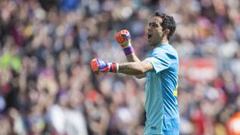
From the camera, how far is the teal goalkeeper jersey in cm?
984

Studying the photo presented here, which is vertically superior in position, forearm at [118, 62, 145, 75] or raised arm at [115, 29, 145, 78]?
raised arm at [115, 29, 145, 78]

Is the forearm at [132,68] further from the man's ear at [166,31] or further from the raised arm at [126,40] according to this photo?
the raised arm at [126,40]

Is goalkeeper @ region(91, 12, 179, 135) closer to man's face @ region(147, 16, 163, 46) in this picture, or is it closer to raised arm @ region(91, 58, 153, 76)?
man's face @ region(147, 16, 163, 46)

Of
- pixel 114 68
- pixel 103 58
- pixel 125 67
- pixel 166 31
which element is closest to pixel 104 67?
pixel 114 68

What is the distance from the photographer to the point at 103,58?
63.6 feet

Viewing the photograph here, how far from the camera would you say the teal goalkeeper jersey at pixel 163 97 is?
984 centimetres

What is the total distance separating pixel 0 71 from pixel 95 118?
10.1 ft

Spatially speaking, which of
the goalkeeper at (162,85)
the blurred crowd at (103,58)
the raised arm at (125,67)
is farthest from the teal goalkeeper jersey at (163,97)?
the blurred crowd at (103,58)

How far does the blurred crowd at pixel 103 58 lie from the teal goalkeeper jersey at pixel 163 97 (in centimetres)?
672

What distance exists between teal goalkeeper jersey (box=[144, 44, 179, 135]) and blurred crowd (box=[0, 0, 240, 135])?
22.1ft

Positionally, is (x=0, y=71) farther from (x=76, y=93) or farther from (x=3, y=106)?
(x=76, y=93)

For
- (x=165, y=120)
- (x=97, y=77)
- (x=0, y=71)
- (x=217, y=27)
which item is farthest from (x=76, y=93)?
(x=165, y=120)

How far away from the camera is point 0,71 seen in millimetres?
19641

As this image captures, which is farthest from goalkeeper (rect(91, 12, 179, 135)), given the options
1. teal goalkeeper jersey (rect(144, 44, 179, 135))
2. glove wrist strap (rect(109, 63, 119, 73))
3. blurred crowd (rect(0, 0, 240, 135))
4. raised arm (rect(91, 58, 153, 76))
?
blurred crowd (rect(0, 0, 240, 135))
